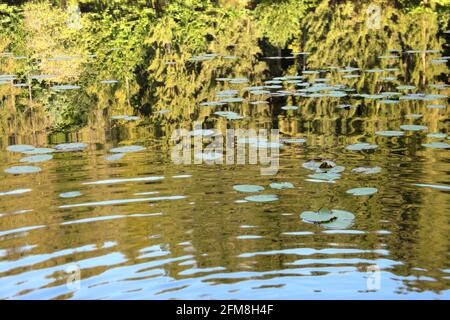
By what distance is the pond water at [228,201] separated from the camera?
12.1ft

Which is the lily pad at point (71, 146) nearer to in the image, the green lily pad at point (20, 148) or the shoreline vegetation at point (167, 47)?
the green lily pad at point (20, 148)

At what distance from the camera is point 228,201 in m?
5.00

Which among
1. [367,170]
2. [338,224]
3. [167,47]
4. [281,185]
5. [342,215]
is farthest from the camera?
[167,47]

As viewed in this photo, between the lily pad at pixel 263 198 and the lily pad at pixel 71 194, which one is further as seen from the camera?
the lily pad at pixel 71 194

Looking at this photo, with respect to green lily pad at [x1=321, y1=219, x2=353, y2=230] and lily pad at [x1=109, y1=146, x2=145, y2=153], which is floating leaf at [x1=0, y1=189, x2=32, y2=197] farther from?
green lily pad at [x1=321, y1=219, x2=353, y2=230]

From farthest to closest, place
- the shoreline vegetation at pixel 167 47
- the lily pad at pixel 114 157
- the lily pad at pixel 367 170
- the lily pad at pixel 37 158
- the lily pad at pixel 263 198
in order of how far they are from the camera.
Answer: the shoreline vegetation at pixel 167 47
the lily pad at pixel 114 157
the lily pad at pixel 37 158
the lily pad at pixel 367 170
the lily pad at pixel 263 198

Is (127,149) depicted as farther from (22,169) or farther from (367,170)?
(367,170)

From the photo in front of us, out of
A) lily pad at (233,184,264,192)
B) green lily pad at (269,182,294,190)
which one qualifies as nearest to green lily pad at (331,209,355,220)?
green lily pad at (269,182,294,190)

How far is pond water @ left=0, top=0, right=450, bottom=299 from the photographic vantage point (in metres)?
3.68

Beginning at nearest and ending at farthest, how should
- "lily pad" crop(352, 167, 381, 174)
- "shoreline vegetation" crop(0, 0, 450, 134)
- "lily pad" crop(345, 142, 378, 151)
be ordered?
"lily pad" crop(352, 167, 381, 174)
"lily pad" crop(345, 142, 378, 151)
"shoreline vegetation" crop(0, 0, 450, 134)

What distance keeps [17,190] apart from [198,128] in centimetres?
282

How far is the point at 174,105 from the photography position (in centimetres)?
938

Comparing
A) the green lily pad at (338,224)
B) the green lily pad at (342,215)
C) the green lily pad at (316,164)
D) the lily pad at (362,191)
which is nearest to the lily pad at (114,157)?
the green lily pad at (316,164)

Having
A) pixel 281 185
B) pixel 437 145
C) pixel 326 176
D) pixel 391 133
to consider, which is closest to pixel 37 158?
pixel 281 185
